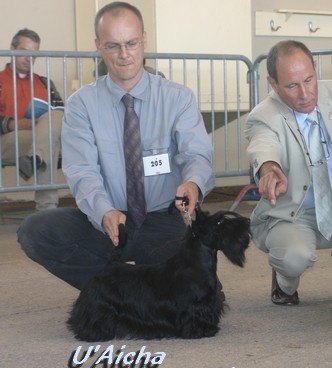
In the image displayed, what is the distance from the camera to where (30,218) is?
3203mm

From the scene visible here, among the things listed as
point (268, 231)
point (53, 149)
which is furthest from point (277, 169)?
point (53, 149)

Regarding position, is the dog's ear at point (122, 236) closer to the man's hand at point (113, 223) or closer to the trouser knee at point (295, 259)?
the man's hand at point (113, 223)

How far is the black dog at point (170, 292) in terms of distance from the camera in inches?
110

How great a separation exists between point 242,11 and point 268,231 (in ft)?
14.7

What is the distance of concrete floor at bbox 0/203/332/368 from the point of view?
2.68m

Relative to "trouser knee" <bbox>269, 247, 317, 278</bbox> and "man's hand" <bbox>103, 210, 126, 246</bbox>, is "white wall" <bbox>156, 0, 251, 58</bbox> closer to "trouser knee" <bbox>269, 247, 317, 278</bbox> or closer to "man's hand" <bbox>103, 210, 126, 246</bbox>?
"trouser knee" <bbox>269, 247, 317, 278</bbox>

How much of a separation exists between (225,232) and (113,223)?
0.38m

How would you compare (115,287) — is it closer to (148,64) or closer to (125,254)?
(125,254)

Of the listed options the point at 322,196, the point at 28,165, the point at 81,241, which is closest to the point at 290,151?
the point at 322,196

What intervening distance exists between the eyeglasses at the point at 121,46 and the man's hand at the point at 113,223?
24.1 inches

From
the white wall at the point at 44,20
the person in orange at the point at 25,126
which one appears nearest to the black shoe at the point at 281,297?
the person in orange at the point at 25,126

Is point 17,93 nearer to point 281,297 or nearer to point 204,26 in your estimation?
point 204,26

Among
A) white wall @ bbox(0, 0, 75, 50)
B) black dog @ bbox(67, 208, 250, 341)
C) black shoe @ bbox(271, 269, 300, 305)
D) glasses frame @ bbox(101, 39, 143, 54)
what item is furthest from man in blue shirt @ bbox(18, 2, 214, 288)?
white wall @ bbox(0, 0, 75, 50)

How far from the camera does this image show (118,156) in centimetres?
321
